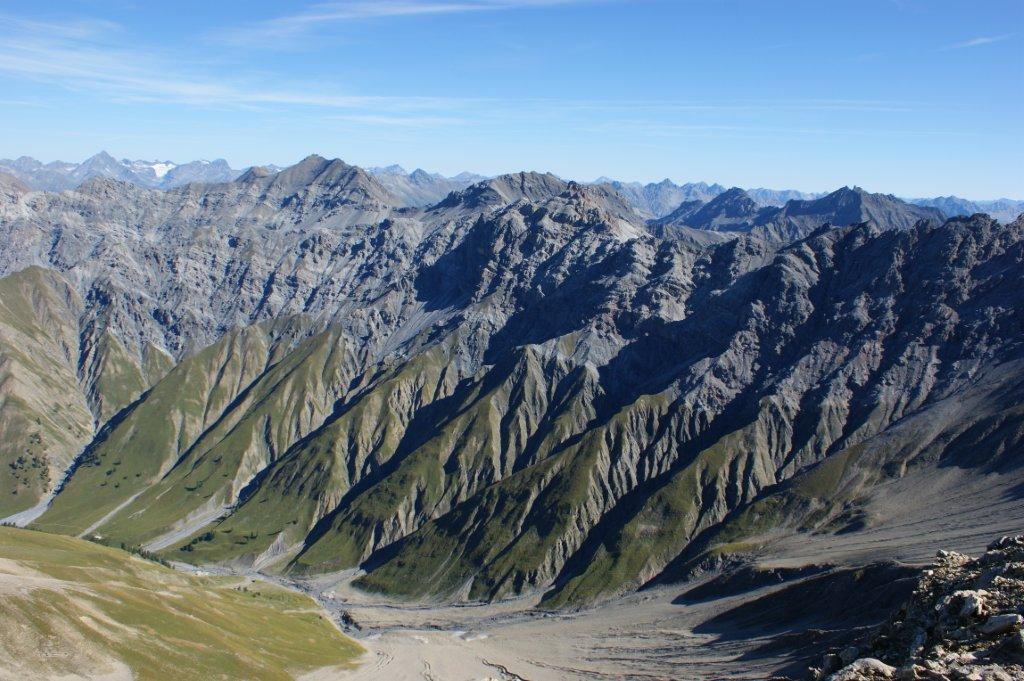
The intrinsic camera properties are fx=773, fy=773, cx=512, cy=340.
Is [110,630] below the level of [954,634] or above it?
below

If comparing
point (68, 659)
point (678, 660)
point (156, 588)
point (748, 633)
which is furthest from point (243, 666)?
point (748, 633)

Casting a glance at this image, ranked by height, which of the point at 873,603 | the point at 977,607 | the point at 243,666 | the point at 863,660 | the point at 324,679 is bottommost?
the point at 324,679

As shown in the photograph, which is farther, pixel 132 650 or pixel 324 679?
pixel 324 679

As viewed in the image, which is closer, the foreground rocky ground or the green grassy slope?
the foreground rocky ground

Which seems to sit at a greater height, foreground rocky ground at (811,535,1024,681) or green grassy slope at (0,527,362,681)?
foreground rocky ground at (811,535,1024,681)

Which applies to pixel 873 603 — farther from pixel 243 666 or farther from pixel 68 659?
pixel 68 659
